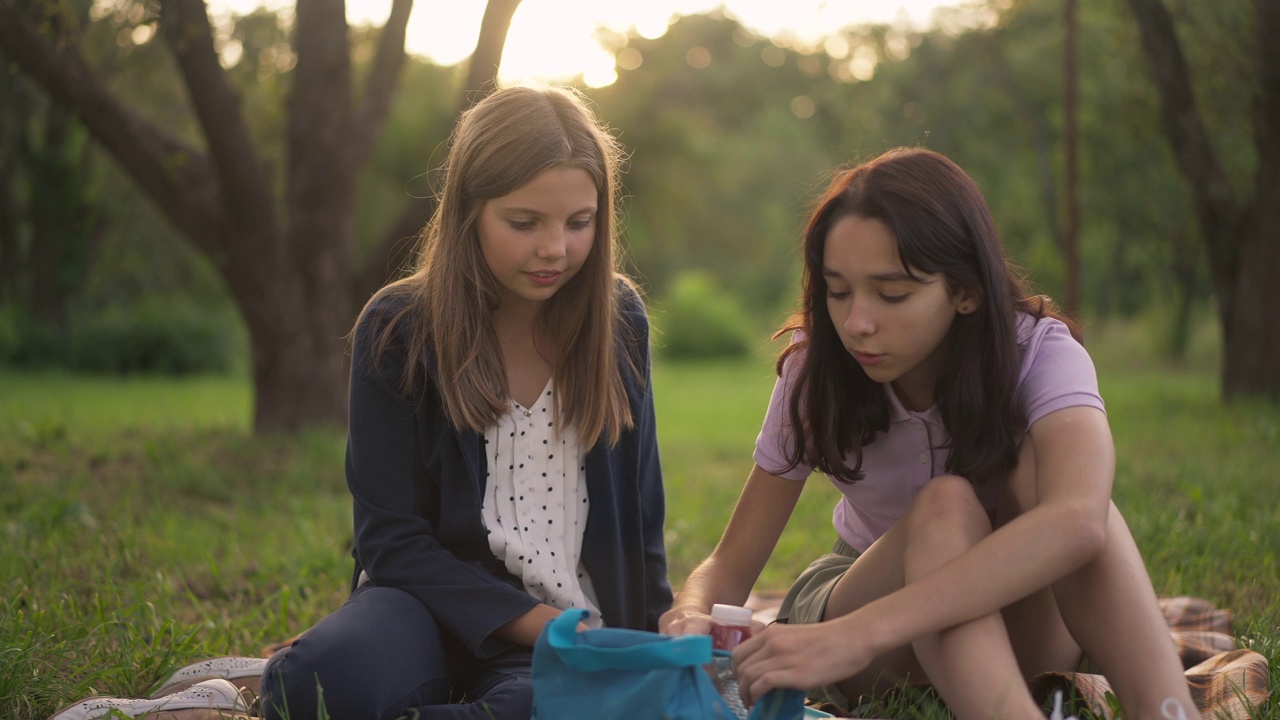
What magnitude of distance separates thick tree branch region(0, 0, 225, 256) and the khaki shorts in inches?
178

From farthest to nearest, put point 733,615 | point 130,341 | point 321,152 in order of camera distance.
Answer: point 130,341 → point 321,152 → point 733,615

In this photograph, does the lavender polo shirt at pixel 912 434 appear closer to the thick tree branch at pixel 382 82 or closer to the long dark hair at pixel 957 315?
the long dark hair at pixel 957 315

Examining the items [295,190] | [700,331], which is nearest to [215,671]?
[295,190]

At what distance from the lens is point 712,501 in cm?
578

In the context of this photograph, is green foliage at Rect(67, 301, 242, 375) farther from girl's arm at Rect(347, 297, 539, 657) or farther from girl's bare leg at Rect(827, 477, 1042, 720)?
girl's bare leg at Rect(827, 477, 1042, 720)

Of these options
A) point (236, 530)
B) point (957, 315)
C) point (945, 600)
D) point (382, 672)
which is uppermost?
point (957, 315)

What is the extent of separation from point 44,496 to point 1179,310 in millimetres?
16160

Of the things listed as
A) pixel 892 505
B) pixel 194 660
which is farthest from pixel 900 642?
pixel 194 660

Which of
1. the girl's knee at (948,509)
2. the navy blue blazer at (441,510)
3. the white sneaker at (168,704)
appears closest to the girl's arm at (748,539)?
the navy blue blazer at (441,510)

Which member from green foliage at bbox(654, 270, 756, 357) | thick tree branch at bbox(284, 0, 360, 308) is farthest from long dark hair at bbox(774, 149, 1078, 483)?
green foliage at bbox(654, 270, 756, 357)

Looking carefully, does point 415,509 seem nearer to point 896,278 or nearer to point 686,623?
point 686,623

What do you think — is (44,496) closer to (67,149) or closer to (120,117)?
(120,117)

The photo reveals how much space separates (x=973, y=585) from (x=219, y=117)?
17.5 ft

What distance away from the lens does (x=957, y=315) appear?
7.47ft
